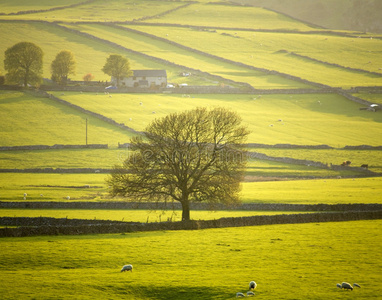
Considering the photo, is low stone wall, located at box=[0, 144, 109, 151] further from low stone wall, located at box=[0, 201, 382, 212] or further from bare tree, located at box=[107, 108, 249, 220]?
bare tree, located at box=[107, 108, 249, 220]

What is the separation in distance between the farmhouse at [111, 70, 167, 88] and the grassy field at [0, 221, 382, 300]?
9099 cm

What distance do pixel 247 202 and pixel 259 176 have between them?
18.0 m

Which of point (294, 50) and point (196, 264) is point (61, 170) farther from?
point (294, 50)

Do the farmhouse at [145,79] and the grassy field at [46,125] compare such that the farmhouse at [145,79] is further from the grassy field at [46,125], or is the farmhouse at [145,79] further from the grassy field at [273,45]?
the grassy field at [273,45]

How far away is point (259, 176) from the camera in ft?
235

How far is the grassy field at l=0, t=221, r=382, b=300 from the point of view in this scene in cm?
2508

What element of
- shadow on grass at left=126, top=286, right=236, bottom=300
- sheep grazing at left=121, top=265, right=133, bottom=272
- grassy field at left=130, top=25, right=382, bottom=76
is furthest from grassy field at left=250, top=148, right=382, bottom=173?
grassy field at left=130, top=25, right=382, bottom=76

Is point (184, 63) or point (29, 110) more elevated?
point (184, 63)

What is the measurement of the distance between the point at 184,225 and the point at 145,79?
296 ft

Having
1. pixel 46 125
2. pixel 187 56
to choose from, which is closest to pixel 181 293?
pixel 46 125

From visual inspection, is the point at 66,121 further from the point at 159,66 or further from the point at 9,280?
the point at 9,280

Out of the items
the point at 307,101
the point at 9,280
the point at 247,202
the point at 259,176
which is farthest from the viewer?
the point at 307,101

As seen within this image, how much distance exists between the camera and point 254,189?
62188mm

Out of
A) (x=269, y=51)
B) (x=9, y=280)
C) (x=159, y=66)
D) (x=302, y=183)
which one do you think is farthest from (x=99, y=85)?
(x=9, y=280)
